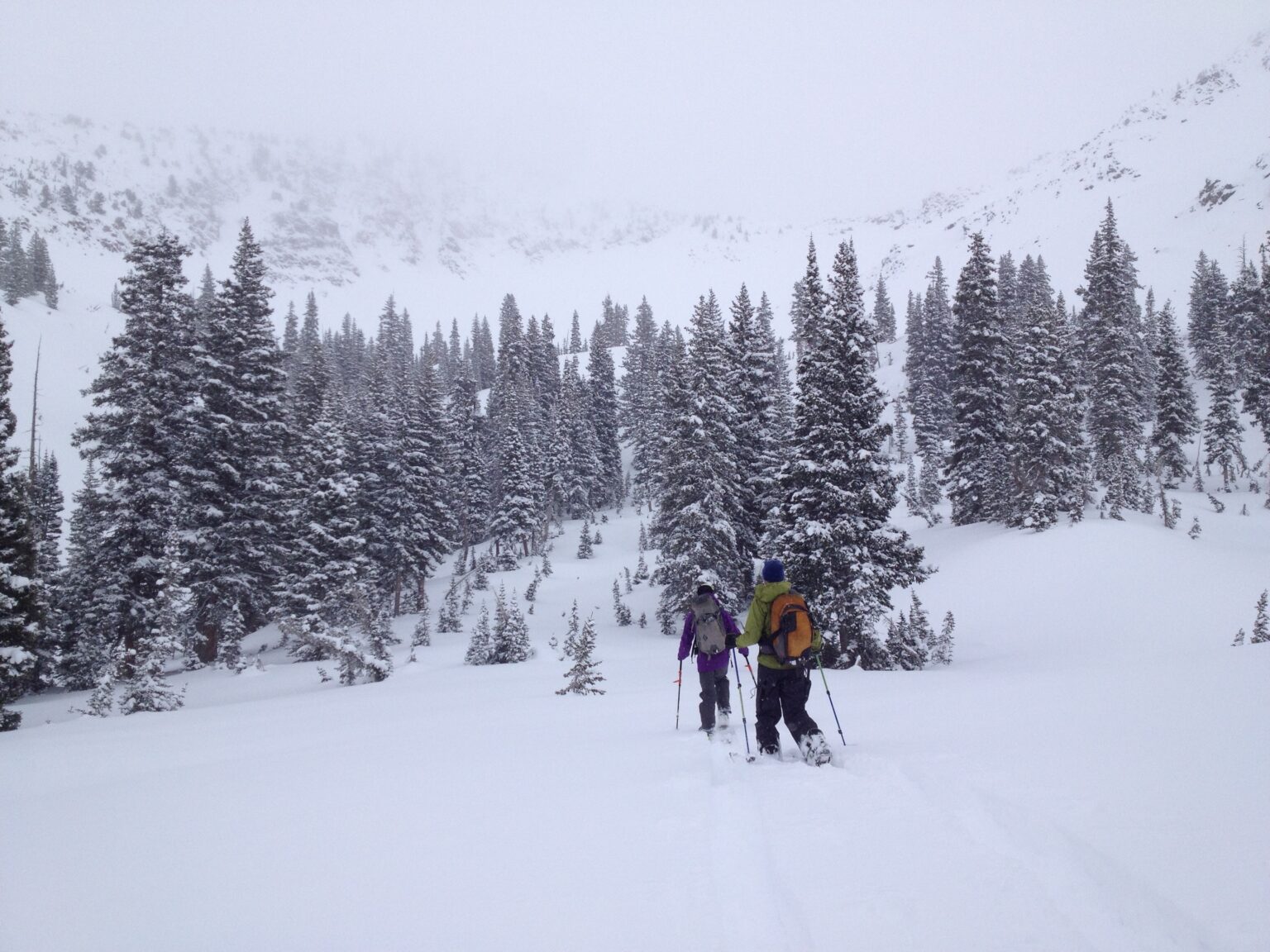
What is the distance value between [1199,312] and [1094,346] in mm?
39529

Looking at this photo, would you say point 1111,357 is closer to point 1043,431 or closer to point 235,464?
point 1043,431

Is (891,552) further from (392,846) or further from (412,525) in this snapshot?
(412,525)

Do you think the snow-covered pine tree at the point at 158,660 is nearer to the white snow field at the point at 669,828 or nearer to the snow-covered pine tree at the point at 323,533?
the white snow field at the point at 669,828

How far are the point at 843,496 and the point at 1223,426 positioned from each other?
128ft

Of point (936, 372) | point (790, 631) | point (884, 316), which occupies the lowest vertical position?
point (790, 631)

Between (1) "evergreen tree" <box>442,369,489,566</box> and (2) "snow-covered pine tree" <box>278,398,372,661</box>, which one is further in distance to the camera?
(1) "evergreen tree" <box>442,369,489,566</box>

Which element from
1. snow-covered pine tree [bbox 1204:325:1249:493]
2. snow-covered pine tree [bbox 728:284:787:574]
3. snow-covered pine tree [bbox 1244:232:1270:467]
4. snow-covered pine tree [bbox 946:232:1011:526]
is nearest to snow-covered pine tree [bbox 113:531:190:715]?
snow-covered pine tree [bbox 728:284:787:574]

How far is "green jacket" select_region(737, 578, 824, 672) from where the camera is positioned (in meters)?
7.03

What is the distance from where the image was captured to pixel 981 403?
102ft

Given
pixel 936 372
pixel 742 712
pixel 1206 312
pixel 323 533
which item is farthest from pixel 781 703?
pixel 1206 312

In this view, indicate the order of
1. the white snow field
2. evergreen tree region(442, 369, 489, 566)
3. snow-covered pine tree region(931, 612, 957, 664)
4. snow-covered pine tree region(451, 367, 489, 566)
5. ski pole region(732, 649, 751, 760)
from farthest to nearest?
evergreen tree region(442, 369, 489, 566) < snow-covered pine tree region(451, 367, 489, 566) < snow-covered pine tree region(931, 612, 957, 664) < ski pole region(732, 649, 751, 760) < the white snow field

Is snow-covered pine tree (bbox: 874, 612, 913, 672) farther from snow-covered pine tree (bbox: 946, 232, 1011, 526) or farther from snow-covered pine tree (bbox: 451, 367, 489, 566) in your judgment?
snow-covered pine tree (bbox: 451, 367, 489, 566)

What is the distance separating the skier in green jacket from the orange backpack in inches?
4.0

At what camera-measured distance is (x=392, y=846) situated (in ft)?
15.7
